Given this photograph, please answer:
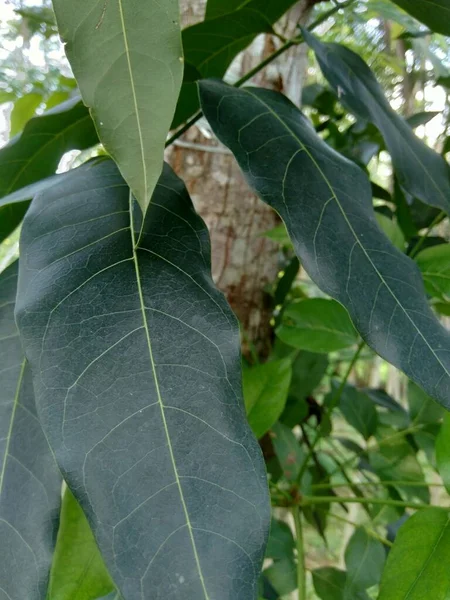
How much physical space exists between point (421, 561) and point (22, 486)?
0.27m

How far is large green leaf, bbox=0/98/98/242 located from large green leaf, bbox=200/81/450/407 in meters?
0.13

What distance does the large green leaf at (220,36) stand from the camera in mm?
445

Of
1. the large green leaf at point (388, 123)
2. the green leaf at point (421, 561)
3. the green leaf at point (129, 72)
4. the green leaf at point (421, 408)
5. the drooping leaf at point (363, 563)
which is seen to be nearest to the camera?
the green leaf at point (129, 72)

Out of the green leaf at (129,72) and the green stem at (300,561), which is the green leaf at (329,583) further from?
the green leaf at (129,72)

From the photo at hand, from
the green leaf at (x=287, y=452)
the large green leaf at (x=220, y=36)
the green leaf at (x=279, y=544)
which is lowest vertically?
the green leaf at (x=279, y=544)

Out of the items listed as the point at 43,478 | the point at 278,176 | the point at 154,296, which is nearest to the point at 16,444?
the point at 43,478

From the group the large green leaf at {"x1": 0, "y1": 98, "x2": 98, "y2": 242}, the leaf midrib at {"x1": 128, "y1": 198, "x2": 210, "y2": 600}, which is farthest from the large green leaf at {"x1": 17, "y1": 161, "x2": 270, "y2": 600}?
the large green leaf at {"x1": 0, "y1": 98, "x2": 98, "y2": 242}

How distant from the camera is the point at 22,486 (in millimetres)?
313

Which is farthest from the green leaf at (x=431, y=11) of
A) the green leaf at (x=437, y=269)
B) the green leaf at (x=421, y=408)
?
the green leaf at (x=421, y=408)

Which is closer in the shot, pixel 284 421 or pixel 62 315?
pixel 62 315

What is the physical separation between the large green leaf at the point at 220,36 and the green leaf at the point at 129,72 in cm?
20

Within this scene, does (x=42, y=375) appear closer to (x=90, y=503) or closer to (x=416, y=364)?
(x=90, y=503)

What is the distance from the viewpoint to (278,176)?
1.16ft

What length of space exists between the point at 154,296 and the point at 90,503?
113 mm
